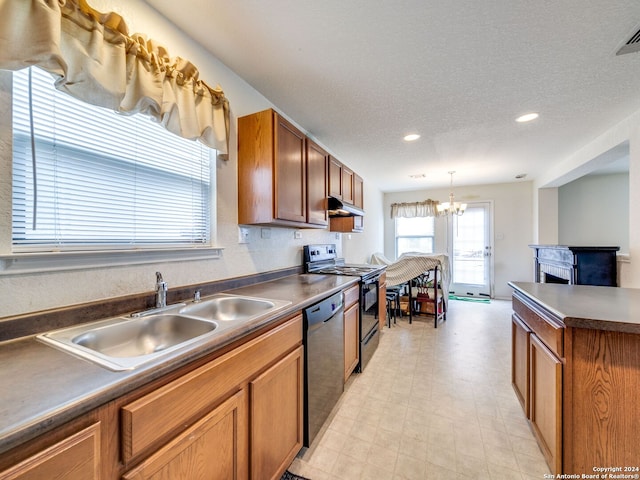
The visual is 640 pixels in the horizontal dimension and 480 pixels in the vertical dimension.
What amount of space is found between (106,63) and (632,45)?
2.83 m

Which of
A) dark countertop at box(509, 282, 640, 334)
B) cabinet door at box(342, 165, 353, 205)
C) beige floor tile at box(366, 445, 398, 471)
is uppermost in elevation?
cabinet door at box(342, 165, 353, 205)

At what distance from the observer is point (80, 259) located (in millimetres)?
1096

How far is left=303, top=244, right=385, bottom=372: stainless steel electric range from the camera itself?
2410 mm

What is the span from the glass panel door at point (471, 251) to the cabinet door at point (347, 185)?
11.0 ft

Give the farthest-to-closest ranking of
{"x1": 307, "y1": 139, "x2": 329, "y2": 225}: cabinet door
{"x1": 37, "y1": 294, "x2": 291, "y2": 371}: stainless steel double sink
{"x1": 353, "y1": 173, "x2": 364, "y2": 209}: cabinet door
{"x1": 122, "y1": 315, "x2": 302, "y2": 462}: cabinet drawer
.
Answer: {"x1": 353, "y1": 173, "x2": 364, "y2": 209}: cabinet door, {"x1": 307, "y1": 139, "x2": 329, "y2": 225}: cabinet door, {"x1": 37, "y1": 294, "x2": 291, "y2": 371}: stainless steel double sink, {"x1": 122, "y1": 315, "x2": 302, "y2": 462}: cabinet drawer

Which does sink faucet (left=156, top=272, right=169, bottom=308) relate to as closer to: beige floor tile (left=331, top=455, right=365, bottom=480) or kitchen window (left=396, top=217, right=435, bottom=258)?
beige floor tile (left=331, top=455, right=365, bottom=480)

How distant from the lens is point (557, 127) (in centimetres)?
271

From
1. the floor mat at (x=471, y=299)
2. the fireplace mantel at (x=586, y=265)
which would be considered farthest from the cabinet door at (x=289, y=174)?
the floor mat at (x=471, y=299)

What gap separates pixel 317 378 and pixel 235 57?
6.94 feet

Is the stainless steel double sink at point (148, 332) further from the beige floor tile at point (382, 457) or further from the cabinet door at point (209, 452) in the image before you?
the beige floor tile at point (382, 457)

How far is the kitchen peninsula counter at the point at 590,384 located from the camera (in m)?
1.08

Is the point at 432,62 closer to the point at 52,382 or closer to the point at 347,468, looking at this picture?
the point at 52,382

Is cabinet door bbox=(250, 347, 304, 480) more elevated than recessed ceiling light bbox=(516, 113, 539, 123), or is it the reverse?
recessed ceiling light bbox=(516, 113, 539, 123)

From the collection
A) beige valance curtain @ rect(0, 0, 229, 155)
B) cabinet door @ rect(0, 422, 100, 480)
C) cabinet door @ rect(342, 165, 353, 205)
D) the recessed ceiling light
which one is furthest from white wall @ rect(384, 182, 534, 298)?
cabinet door @ rect(0, 422, 100, 480)
